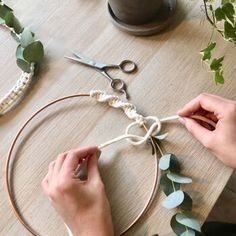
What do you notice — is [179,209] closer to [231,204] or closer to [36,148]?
[36,148]

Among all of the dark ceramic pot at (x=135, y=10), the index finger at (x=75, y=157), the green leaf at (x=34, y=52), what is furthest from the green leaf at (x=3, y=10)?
the index finger at (x=75, y=157)

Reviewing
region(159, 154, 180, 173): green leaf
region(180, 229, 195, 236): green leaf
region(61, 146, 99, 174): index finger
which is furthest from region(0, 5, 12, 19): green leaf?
region(180, 229, 195, 236): green leaf

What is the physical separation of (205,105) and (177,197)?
0.53 ft

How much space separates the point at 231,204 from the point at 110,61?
66cm

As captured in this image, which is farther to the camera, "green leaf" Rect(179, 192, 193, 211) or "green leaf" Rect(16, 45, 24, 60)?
"green leaf" Rect(16, 45, 24, 60)

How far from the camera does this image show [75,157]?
729mm

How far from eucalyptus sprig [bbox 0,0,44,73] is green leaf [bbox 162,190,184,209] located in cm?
36

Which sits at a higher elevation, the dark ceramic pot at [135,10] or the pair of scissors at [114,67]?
the dark ceramic pot at [135,10]

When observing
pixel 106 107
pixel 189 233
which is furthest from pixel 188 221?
pixel 106 107

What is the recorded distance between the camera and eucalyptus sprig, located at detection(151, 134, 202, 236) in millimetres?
669

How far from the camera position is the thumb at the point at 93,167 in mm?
726

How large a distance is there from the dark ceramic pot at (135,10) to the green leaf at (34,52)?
161 millimetres

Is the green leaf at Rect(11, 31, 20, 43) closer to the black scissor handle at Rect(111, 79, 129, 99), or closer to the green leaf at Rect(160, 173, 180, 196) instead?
the black scissor handle at Rect(111, 79, 129, 99)

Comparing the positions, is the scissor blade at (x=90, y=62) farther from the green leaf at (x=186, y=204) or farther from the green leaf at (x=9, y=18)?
the green leaf at (x=186, y=204)
